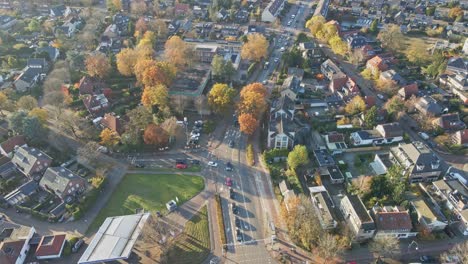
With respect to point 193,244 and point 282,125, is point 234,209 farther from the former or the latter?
point 282,125

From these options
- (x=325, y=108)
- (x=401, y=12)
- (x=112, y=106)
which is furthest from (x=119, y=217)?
(x=401, y=12)

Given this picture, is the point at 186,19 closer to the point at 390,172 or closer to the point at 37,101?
the point at 37,101

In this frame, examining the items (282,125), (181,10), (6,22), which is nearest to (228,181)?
(282,125)

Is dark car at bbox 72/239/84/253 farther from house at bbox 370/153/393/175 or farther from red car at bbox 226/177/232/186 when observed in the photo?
house at bbox 370/153/393/175

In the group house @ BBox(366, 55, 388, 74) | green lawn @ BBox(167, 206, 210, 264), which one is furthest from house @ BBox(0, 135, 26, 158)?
house @ BBox(366, 55, 388, 74)

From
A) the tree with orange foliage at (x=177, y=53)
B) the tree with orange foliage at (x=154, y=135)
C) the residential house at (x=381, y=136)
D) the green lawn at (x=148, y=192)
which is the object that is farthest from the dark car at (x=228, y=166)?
the tree with orange foliage at (x=177, y=53)

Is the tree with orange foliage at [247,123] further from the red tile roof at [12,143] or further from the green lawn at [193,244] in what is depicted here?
the red tile roof at [12,143]

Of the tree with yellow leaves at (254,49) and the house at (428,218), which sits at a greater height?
the tree with yellow leaves at (254,49)
